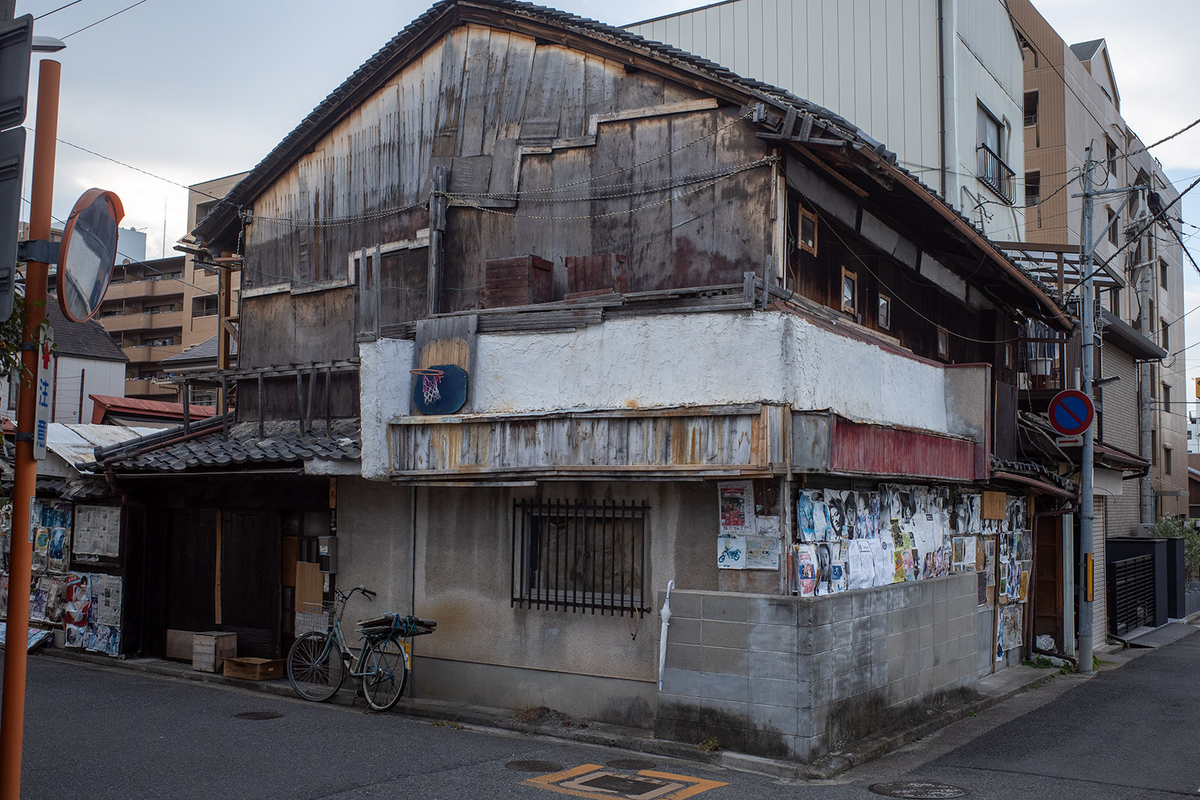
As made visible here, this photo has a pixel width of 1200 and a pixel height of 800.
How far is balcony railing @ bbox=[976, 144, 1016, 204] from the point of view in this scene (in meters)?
20.6

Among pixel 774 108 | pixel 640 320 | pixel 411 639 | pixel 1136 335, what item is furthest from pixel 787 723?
pixel 1136 335

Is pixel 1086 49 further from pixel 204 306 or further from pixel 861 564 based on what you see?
pixel 204 306

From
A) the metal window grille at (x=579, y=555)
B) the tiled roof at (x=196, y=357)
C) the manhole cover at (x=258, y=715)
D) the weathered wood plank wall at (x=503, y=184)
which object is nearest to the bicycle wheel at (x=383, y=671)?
the manhole cover at (x=258, y=715)

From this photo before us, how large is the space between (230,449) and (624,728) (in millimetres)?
6636

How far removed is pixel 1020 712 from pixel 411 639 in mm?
7976

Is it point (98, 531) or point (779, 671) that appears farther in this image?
point (98, 531)

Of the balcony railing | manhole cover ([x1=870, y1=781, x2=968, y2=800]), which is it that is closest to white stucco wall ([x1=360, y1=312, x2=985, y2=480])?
manhole cover ([x1=870, y1=781, x2=968, y2=800])

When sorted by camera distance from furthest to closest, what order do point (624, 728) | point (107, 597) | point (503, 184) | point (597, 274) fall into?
1. point (107, 597)
2. point (503, 184)
3. point (597, 274)
4. point (624, 728)

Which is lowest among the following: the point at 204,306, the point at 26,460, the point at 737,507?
the point at 737,507

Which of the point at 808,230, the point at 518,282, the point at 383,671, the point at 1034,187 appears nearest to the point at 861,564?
the point at 808,230

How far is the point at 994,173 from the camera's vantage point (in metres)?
21.4

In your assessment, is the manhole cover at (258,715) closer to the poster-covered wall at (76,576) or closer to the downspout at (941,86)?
the poster-covered wall at (76,576)

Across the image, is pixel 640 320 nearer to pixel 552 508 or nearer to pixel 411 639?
pixel 552 508

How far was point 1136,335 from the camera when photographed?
25.5 m
